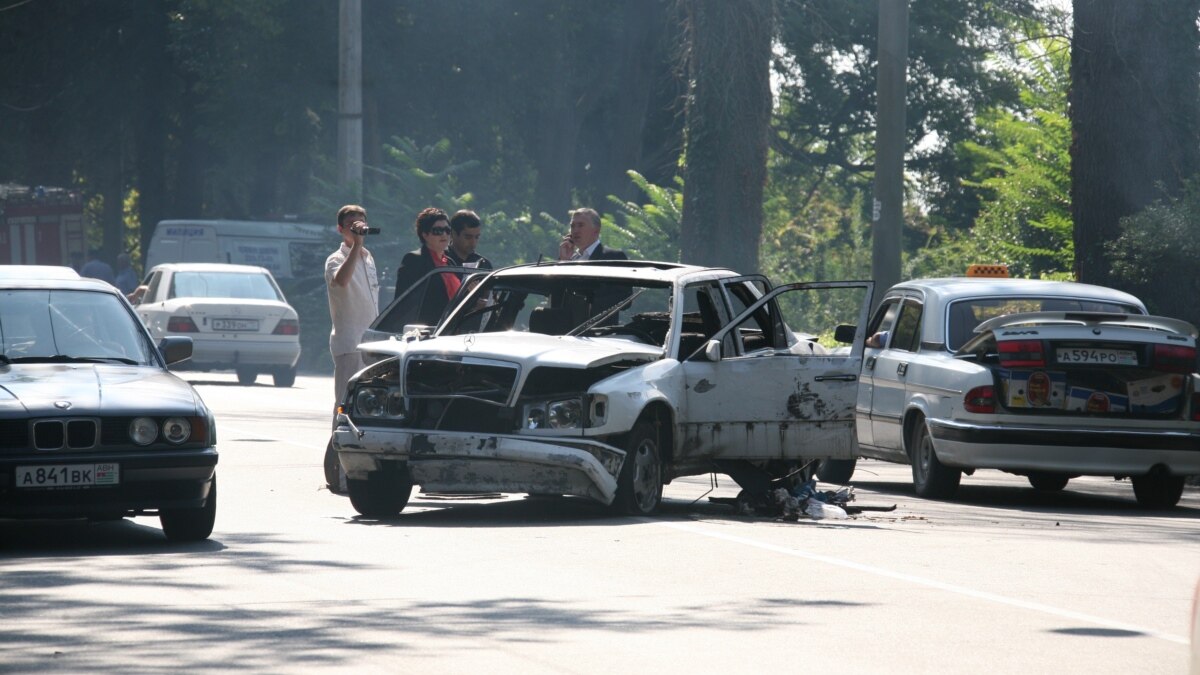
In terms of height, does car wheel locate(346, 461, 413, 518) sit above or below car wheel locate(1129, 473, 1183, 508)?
above

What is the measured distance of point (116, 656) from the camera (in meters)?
7.07

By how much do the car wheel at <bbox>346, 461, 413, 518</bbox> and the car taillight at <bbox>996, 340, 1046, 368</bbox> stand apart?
162 inches

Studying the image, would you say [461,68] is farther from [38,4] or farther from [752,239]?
[752,239]

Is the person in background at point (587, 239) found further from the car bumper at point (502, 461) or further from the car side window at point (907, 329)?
the car bumper at point (502, 461)

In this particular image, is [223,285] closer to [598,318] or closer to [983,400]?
[598,318]

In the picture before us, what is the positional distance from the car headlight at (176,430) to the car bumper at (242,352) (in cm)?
1752

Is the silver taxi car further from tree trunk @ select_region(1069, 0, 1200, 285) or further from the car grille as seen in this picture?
tree trunk @ select_region(1069, 0, 1200, 285)

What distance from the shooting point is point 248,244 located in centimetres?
3869

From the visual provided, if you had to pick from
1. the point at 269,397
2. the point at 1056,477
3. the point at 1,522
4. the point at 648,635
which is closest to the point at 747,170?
the point at 269,397

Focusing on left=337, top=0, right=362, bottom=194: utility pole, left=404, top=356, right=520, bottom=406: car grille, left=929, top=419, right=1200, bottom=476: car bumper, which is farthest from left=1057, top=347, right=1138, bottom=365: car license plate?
left=337, top=0, right=362, bottom=194: utility pole

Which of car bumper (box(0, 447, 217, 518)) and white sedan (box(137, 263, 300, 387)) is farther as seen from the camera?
white sedan (box(137, 263, 300, 387))

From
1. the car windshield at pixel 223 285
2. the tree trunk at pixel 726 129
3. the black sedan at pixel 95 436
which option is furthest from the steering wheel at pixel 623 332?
the car windshield at pixel 223 285

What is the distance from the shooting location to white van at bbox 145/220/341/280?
122 feet

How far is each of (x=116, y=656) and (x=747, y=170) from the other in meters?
18.2
